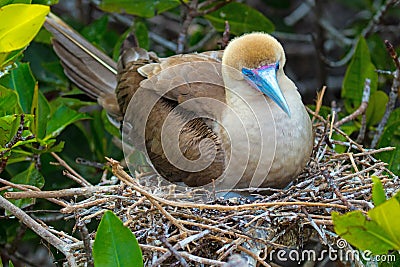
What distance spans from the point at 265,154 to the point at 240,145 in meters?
0.11

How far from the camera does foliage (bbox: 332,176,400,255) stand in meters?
1.94

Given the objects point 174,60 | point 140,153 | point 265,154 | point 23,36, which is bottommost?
point 140,153

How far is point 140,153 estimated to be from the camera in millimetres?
3453

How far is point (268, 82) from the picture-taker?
9.14ft

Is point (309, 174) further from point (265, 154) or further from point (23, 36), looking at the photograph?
point (23, 36)

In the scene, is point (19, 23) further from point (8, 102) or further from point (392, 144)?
point (392, 144)

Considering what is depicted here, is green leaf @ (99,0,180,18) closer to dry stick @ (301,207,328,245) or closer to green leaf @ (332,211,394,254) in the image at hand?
dry stick @ (301,207,328,245)

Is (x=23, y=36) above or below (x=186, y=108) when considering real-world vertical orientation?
above

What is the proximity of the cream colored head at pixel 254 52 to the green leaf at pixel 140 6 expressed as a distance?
897mm

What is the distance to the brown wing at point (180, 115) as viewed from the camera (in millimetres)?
2869

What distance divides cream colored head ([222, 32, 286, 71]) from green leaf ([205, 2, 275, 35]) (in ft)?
3.03

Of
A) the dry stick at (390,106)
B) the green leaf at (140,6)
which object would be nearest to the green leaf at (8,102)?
the green leaf at (140,6)

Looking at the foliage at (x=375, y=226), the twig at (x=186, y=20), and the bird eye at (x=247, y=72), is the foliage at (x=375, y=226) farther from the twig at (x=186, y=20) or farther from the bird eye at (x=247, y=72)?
the twig at (x=186, y=20)

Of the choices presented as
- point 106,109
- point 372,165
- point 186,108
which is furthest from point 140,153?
point 372,165
